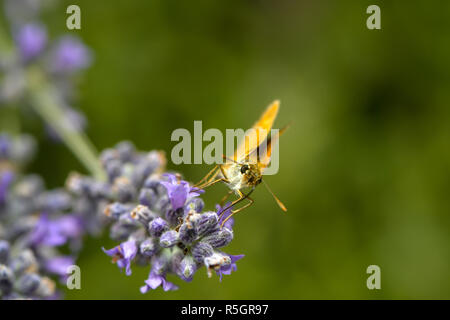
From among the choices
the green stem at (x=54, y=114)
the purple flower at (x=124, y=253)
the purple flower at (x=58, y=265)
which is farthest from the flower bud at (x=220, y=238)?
the green stem at (x=54, y=114)

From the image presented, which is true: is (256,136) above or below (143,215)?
above

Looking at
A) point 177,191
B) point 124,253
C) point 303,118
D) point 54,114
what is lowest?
point 124,253

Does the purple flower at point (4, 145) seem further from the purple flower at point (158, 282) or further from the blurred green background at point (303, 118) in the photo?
the purple flower at point (158, 282)

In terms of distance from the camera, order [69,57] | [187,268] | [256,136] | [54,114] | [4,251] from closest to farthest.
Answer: [187,268] → [256,136] → [4,251] → [54,114] → [69,57]

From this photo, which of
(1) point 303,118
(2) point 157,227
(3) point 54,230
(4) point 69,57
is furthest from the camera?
(1) point 303,118

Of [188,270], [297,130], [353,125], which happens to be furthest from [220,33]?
[188,270]

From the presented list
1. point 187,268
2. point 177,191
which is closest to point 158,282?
point 187,268

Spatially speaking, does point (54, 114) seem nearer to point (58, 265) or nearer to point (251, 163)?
point (58, 265)
